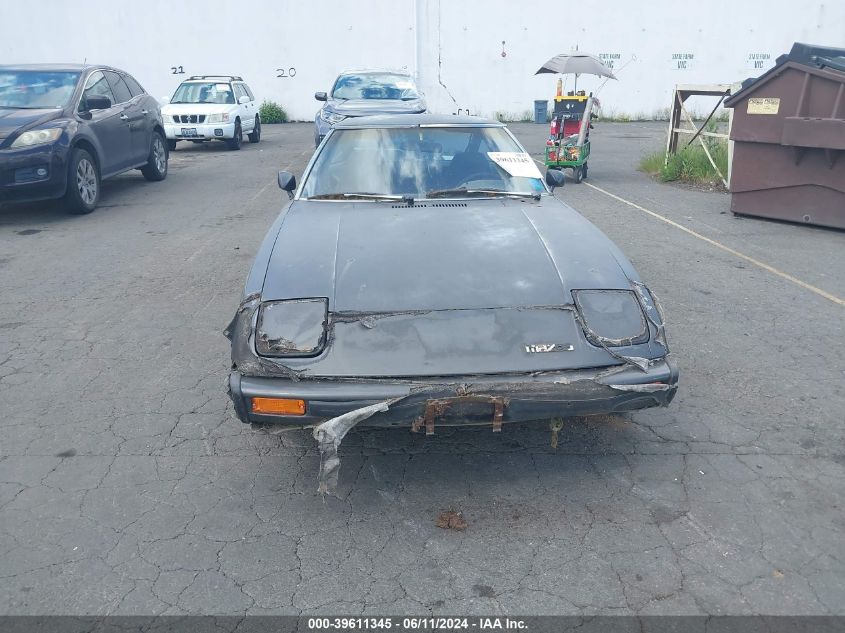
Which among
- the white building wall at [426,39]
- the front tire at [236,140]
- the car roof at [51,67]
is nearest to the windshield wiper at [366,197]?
the car roof at [51,67]

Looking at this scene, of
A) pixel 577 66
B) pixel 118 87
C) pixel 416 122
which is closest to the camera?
pixel 416 122

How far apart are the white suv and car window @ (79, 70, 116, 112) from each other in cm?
558

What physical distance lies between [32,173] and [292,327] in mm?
6938

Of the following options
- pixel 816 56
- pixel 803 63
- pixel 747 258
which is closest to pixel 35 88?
pixel 747 258

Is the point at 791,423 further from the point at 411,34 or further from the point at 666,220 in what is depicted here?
the point at 411,34

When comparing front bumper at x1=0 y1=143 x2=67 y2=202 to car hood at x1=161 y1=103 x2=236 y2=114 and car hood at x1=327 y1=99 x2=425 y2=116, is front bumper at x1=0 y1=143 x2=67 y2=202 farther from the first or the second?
car hood at x1=161 y1=103 x2=236 y2=114

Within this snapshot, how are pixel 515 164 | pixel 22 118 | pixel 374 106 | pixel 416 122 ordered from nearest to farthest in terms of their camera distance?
pixel 515 164
pixel 416 122
pixel 22 118
pixel 374 106

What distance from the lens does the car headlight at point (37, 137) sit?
28.0ft

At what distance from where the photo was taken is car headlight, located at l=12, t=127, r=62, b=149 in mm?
8547

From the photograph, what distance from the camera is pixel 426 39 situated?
25094mm

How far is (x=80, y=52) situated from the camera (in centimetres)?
2498

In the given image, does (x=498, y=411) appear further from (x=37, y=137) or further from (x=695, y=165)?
(x=695, y=165)

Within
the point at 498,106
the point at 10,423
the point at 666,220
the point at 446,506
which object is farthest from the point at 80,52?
the point at 446,506
